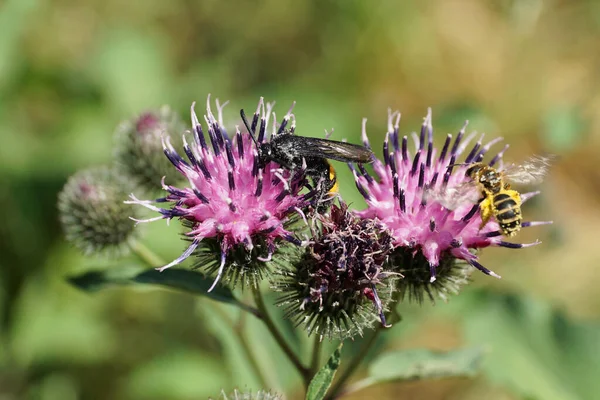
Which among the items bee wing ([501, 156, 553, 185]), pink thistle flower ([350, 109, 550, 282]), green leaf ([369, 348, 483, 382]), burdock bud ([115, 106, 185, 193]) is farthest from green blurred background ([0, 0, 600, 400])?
bee wing ([501, 156, 553, 185])

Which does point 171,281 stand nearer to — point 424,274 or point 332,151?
point 332,151

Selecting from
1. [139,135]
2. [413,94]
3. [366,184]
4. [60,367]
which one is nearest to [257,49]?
[413,94]

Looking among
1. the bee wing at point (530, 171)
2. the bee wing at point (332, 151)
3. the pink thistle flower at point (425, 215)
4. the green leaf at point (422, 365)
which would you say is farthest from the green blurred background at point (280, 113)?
the bee wing at point (332, 151)

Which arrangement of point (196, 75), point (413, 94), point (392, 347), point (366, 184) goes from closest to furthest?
point (366, 184) → point (392, 347) → point (196, 75) → point (413, 94)

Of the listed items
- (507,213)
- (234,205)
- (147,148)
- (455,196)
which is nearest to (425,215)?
(455,196)

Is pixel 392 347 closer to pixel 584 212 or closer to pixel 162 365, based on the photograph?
pixel 162 365

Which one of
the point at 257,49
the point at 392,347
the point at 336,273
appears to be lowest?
the point at 392,347

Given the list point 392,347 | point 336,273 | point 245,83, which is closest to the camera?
point 336,273

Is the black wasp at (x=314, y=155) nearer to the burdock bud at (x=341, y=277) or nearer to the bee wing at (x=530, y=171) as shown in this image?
the burdock bud at (x=341, y=277)
